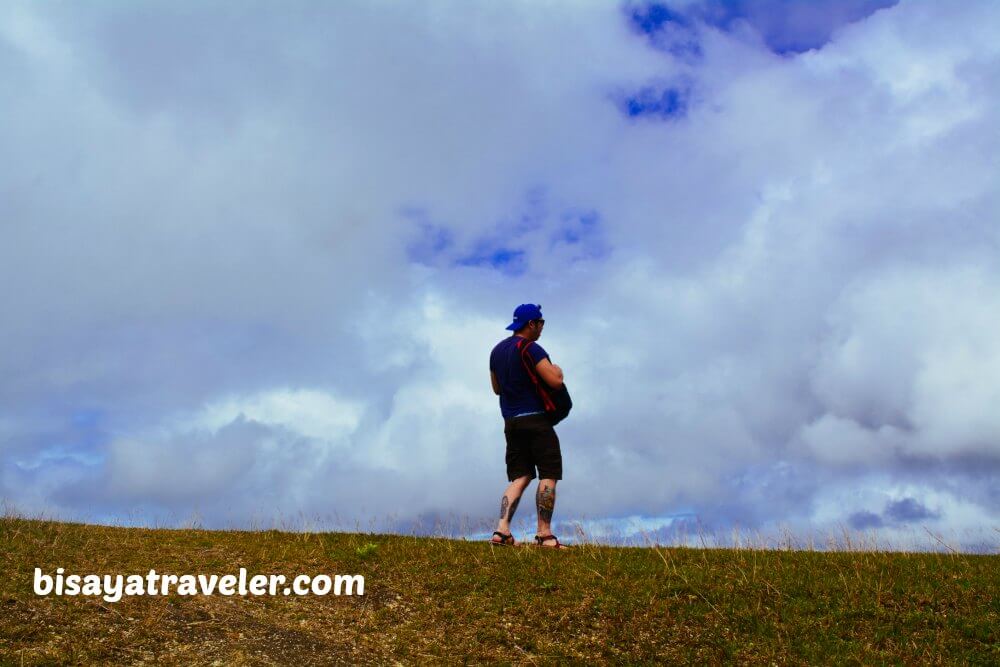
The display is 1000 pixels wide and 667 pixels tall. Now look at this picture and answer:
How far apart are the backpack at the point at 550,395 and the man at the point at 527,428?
0.03m

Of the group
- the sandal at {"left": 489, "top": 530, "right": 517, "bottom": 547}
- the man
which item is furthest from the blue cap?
the sandal at {"left": 489, "top": 530, "right": 517, "bottom": 547}

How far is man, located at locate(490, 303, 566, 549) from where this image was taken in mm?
12242

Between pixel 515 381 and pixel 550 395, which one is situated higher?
pixel 515 381

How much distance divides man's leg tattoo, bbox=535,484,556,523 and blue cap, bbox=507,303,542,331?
8.03 feet

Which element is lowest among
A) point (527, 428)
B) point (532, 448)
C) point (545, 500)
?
point (545, 500)

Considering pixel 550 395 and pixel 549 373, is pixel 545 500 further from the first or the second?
pixel 549 373

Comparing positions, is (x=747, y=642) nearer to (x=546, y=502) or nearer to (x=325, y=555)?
(x=546, y=502)

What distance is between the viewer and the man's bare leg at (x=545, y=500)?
1216 centimetres

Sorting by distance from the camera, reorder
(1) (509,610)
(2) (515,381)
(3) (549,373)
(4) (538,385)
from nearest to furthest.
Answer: (1) (509,610)
(3) (549,373)
(4) (538,385)
(2) (515,381)

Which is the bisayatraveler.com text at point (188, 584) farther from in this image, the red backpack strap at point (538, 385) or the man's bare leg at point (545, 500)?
the red backpack strap at point (538, 385)

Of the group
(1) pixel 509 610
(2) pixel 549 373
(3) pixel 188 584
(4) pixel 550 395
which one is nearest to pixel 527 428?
(4) pixel 550 395

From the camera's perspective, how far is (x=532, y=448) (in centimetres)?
1238

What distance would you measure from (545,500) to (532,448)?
780mm

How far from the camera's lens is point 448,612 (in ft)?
32.0
